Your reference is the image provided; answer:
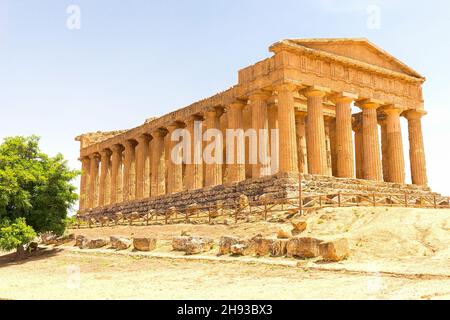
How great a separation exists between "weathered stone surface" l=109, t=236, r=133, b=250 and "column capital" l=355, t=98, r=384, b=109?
22.5 m

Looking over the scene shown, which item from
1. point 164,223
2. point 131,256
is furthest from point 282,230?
point 164,223

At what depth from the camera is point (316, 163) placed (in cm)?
3434

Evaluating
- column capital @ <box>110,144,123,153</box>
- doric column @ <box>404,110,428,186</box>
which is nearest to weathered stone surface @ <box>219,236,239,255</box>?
doric column @ <box>404,110,428,186</box>

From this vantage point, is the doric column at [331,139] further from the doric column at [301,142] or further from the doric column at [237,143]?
the doric column at [237,143]

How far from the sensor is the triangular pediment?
35812mm

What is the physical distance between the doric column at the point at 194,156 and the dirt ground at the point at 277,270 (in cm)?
1573

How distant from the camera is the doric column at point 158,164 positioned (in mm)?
47750

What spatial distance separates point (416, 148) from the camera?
4156 cm

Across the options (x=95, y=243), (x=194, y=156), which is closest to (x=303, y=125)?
(x=194, y=156)

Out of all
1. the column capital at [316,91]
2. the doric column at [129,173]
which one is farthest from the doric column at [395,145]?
the doric column at [129,173]

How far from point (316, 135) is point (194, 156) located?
37.6ft

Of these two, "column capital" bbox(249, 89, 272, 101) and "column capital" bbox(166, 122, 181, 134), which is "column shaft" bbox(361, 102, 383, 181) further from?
"column capital" bbox(166, 122, 181, 134)

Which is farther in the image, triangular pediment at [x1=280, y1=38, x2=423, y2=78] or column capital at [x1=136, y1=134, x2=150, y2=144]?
column capital at [x1=136, y1=134, x2=150, y2=144]
